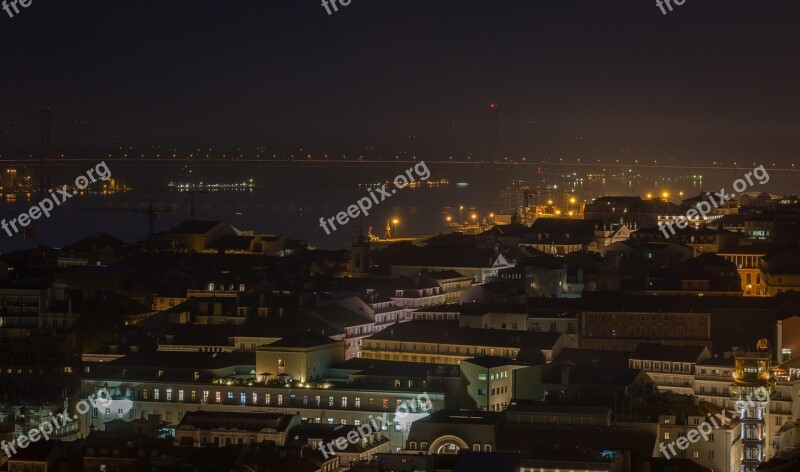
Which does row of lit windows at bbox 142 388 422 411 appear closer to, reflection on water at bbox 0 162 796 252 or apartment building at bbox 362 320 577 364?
apartment building at bbox 362 320 577 364

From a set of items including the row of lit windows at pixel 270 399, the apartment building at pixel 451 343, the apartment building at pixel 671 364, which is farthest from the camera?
the apartment building at pixel 451 343

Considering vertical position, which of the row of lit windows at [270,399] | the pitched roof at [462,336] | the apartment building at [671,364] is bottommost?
the row of lit windows at [270,399]

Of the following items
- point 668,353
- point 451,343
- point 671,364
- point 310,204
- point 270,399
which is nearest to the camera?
point 270,399

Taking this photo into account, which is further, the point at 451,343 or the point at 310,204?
the point at 310,204

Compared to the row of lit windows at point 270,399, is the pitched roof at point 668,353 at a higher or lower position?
higher

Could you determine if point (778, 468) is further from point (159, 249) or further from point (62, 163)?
point (62, 163)

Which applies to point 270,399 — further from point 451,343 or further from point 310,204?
point 310,204

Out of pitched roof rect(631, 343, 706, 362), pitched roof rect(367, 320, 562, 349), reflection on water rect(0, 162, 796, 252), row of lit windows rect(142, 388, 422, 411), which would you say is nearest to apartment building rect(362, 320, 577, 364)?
pitched roof rect(367, 320, 562, 349)

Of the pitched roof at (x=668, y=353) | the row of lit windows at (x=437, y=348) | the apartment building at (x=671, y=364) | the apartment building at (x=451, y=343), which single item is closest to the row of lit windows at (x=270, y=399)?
the apartment building at (x=451, y=343)

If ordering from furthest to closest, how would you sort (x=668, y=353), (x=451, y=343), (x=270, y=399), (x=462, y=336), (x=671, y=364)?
(x=462, y=336)
(x=451, y=343)
(x=668, y=353)
(x=671, y=364)
(x=270, y=399)

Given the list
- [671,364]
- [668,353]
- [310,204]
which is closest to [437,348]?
[668,353]

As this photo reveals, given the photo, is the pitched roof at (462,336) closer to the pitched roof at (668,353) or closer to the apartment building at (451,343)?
the apartment building at (451,343)

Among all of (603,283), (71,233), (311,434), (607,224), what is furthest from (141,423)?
(71,233)
